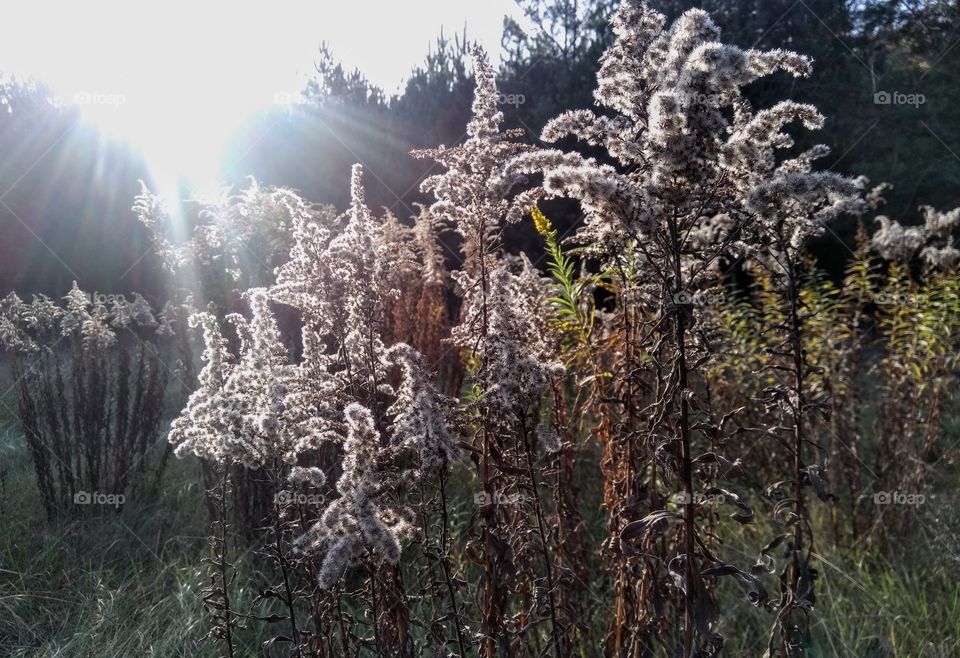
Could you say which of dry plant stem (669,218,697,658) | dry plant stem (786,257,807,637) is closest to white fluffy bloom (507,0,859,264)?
dry plant stem (669,218,697,658)

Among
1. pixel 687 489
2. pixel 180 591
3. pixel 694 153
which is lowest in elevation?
pixel 180 591

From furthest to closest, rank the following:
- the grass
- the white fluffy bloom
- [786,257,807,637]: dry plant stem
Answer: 1. the grass
2. [786,257,807,637]: dry plant stem
3. the white fluffy bloom

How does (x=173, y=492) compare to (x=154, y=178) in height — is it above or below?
below

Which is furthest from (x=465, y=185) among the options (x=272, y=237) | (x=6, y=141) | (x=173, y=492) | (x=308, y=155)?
(x=6, y=141)

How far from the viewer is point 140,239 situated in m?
10.2

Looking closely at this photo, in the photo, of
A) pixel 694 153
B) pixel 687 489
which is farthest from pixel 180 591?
pixel 694 153

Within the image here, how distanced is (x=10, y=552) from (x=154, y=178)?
7744 millimetres

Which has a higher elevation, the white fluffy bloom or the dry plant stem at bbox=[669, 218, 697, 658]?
the white fluffy bloom

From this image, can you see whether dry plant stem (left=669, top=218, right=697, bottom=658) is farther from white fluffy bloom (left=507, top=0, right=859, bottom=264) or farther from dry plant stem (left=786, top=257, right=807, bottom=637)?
dry plant stem (left=786, top=257, right=807, bottom=637)

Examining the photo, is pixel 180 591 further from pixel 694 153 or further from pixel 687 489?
pixel 694 153

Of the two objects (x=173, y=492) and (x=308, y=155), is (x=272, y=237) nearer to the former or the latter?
(x=173, y=492)

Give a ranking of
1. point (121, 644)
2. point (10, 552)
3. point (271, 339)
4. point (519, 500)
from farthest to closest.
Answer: point (10, 552)
point (121, 644)
point (271, 339)
point (519, 500)

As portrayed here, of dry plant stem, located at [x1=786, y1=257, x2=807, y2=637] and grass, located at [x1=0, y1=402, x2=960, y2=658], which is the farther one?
grass, located at [x1=0, y1=402, x2=960, y2=658]

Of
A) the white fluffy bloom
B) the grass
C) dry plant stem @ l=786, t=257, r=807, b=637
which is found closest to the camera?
the white fluffy bloom
